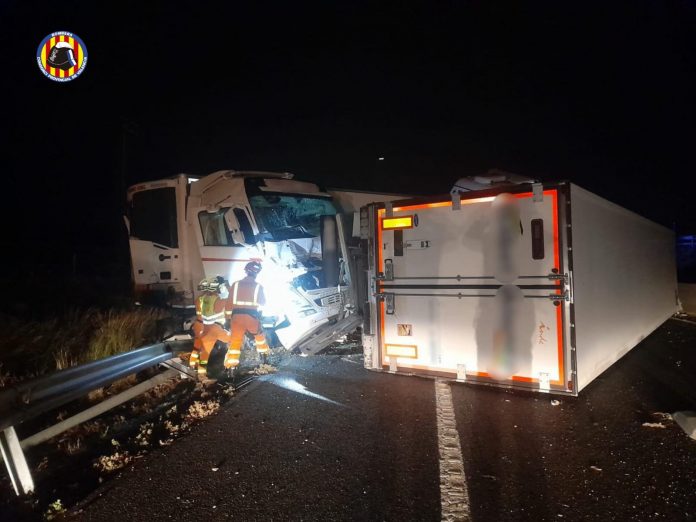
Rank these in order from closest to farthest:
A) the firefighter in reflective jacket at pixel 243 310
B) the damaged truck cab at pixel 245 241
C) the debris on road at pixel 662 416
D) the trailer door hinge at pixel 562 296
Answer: the debris on road at pixel 662 416 < the trailer door hinge at pixel 562 296 < the firefighter in reflective jacket at pixel 243 310 < the damaged truck cab at pixel 245 241

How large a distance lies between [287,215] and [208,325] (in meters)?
2.28

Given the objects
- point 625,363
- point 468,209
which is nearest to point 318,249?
point 468,209

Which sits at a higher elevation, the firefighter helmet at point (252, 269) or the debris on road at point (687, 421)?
the firefighter helmet at point (252, 269)

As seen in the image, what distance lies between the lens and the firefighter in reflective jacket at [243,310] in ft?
20.7

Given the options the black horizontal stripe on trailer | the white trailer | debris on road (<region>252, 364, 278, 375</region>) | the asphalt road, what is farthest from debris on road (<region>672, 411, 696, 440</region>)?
debris on road (<region>252, 364, 278, 375</region>)

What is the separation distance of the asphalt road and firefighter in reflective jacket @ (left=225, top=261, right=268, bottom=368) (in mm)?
994

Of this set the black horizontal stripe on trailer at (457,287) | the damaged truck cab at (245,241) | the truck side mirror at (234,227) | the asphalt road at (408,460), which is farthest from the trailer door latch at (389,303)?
the truck side mirror at (234,227)

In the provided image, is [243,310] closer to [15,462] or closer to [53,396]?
[53,396]

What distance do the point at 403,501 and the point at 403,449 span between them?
0.78 metres

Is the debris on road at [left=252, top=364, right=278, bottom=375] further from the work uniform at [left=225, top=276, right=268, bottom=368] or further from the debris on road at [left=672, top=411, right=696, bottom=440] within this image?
the debris on road at [left=672, top=411, right=696, bottom=440]

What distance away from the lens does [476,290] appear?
5070 mm

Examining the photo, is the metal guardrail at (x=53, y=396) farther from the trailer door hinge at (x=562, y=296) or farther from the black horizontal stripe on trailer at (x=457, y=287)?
the trailer door hinge at (x=562, y=296)

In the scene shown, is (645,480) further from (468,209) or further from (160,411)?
(160,411)

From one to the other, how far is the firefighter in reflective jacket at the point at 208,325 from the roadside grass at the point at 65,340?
1.25 metres
